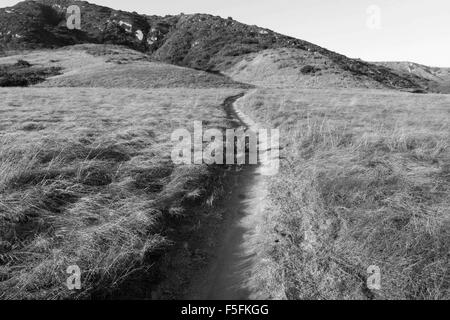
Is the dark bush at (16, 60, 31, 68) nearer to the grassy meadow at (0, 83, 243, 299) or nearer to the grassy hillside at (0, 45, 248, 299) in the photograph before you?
the grassy hillside at (0, 45, 248, 299)

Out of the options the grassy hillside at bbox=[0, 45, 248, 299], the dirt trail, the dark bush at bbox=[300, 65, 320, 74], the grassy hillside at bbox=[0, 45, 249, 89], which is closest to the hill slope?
the dark bush at bbox=[300, 65, 320, 74]

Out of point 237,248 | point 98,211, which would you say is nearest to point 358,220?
point 237,248

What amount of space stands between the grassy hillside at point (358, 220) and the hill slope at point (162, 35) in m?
54.4

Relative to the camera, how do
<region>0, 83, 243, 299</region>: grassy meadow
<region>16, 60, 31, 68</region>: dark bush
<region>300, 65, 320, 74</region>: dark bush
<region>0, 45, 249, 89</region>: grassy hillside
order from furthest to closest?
<region>16, 60, 31, 68</region>: dark bush < <region>300, 65, 320, 74</region>: dark bush < <region>0, 45, 249, 89</region>: grassy hillside < <region>0, 83, 243, 299</region>: grassy meadow

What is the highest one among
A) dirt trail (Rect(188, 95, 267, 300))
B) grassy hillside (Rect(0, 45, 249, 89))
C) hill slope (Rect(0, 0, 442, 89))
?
hill slope (Rect(0, 0, 442, 89))

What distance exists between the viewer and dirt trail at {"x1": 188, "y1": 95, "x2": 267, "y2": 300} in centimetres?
482

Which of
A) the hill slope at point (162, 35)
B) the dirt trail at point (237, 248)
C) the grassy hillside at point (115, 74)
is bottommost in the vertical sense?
the dirt trail at point (237, 248)

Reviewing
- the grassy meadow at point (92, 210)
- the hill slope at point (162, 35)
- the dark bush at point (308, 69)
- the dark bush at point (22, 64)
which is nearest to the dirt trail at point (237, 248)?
the grassy meadow at point (92, 210)

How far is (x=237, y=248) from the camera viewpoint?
231 inches

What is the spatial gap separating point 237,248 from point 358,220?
7.37 feet

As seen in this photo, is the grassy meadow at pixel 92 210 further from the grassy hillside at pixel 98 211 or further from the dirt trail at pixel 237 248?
the dirt trail at pixel 237 248

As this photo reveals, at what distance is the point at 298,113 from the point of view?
1688cm

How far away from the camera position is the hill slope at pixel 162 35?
75562mm

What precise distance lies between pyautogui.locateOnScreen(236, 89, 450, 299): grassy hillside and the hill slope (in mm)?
54446
